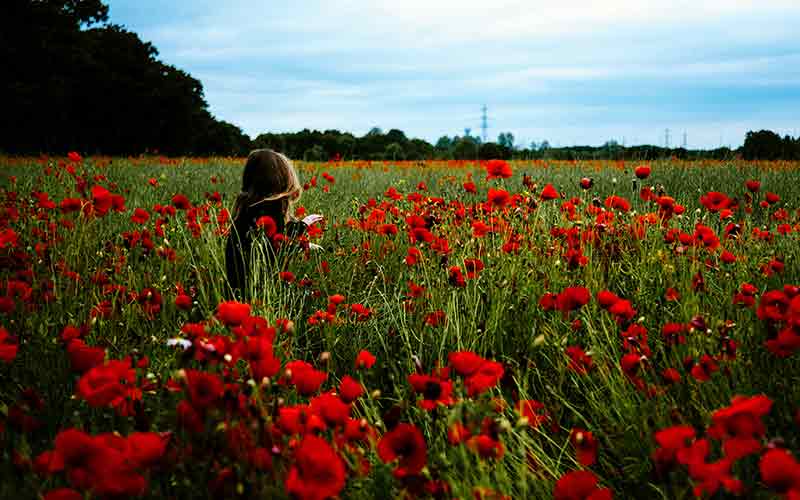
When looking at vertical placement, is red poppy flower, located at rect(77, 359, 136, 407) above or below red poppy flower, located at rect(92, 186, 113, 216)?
below

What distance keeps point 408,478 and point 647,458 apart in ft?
2.83

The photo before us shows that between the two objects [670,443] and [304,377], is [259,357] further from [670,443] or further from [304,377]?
[670,443]

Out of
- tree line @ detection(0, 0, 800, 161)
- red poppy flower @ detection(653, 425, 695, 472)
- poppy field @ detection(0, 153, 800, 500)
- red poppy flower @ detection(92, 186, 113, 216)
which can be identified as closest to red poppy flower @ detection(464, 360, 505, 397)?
poppy field @ detection(0, 153, 800, 500)

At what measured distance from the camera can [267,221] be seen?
2.88 metres

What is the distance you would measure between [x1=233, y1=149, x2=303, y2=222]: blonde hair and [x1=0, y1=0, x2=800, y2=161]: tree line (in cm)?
1056

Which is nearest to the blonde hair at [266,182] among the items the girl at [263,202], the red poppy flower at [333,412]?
the girl at [263,202]

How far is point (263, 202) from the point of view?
145 inches

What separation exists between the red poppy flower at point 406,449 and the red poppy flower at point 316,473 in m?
0.17

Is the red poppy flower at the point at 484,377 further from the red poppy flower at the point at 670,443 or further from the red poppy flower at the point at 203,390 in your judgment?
the red poppy flower at the point at 203,390

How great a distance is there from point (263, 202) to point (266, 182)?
0.19 meters

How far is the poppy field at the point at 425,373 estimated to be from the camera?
46.1 inches

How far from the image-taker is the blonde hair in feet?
12.5

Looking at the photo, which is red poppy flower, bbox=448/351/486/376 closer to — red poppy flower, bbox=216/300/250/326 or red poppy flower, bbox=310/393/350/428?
red poppy flower, bbox=310/393/350/428

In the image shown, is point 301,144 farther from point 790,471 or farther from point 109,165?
Result: point 790,471
